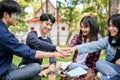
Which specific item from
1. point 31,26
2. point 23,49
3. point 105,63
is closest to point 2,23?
point 23,49

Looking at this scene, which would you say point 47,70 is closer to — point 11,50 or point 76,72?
point 76,72

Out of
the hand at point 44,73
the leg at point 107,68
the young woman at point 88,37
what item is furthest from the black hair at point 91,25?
the hand at point 44,73

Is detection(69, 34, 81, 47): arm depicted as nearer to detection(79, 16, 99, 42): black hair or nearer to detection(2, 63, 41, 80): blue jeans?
detection(79, 16, 99, 42): black hair

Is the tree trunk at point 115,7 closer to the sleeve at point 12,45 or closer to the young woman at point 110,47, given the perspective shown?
the young woman at point 110,47

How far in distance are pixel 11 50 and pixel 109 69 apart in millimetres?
1424

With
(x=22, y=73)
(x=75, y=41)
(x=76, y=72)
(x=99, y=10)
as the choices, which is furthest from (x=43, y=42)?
(x=99, y=10)

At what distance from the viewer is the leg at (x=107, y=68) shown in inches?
179

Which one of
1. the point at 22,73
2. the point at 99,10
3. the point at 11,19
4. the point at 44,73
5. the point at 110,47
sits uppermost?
the point at 11,19

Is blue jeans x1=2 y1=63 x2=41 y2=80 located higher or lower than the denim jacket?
lower

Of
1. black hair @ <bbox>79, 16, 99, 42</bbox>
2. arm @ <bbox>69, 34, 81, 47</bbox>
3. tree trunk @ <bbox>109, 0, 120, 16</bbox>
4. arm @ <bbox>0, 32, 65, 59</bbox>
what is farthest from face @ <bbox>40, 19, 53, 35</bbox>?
tree trunk @ <bbox>109, 0, 120, 16</bbox>

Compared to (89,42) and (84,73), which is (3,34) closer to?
(84,73)

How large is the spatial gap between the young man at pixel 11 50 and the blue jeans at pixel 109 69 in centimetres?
76

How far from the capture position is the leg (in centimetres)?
454

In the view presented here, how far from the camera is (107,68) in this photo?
457 centimetres
